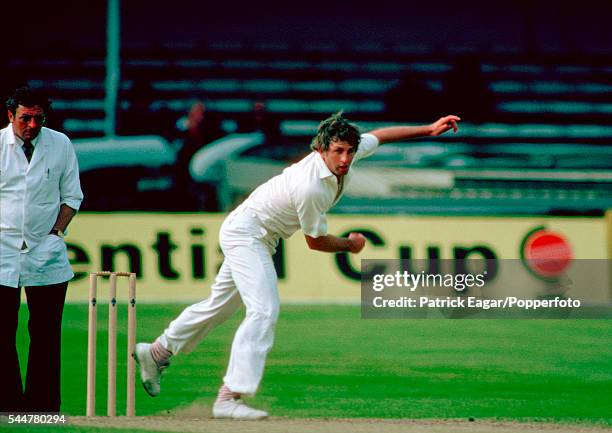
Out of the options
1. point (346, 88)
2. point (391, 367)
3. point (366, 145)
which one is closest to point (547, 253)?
point (391, 367)

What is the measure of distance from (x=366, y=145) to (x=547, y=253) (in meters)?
6.71

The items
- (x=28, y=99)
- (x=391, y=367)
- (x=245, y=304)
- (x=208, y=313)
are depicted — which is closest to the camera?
(x=28, y=99)

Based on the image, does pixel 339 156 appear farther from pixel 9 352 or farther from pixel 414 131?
pixel 9 352

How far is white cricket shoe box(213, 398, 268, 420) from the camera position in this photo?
6.64 m

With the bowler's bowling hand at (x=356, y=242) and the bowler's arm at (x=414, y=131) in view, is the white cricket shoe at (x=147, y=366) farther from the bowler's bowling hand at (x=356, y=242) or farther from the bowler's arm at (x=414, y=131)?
the bowler's arm at (x=414, y=131)

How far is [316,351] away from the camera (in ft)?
33.1

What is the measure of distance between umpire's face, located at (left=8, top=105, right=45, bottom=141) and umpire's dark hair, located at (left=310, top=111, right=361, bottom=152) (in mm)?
1384

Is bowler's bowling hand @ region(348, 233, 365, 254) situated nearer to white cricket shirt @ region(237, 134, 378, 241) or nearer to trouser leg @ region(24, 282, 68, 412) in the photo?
white cricket shirt @ region(237, 134, 378, 241)

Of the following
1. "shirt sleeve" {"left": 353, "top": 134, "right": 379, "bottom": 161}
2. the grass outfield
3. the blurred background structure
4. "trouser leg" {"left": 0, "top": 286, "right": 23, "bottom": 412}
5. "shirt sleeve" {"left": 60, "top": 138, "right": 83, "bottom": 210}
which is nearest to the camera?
"trouser leg" {"left": 0, "top": 286, "right": 23, "bottom": 412}

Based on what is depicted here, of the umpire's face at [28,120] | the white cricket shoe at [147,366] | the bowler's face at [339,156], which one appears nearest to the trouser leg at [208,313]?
the white cricket shoe at [147,366]

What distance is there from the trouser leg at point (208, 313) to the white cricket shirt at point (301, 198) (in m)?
0.35

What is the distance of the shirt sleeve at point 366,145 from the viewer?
7034 millimetres

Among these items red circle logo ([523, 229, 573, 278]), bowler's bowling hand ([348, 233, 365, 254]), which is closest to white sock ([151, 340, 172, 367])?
bowler's bowling hand ([348, 233, 365, 254])

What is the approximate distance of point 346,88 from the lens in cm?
1845
